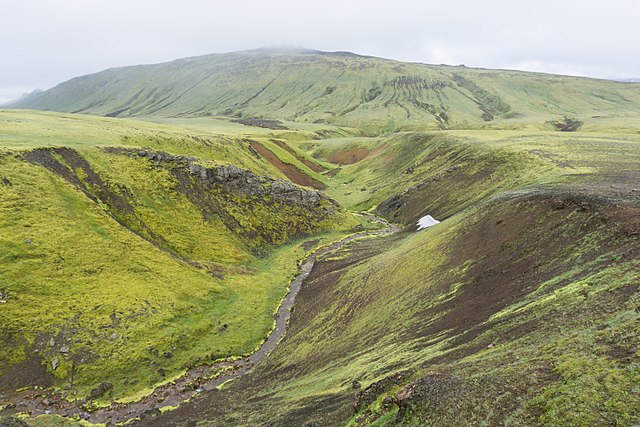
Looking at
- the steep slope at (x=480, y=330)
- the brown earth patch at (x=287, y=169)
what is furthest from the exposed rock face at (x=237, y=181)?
the brown earth patch at (x=287, y=169)

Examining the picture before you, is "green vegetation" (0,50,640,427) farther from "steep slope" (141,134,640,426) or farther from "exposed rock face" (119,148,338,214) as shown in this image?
"exposed rock face" (119,148,338,214)

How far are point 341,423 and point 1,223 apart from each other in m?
48.1

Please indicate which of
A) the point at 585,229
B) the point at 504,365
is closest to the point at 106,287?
the point at 504,365

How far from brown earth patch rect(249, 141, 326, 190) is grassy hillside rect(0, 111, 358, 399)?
3594cm

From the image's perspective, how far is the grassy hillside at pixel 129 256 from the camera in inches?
1518

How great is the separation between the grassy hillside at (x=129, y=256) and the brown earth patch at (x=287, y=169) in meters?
35.9

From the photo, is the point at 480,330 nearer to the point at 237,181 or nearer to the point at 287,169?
the point at 237,181

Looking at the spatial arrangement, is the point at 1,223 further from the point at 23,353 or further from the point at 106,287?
the point at 23,353

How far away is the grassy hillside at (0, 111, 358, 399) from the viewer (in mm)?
38562

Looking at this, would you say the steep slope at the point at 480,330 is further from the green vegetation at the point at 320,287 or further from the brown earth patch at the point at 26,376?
the brown earth patch at the point at 26,376

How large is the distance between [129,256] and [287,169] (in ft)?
246

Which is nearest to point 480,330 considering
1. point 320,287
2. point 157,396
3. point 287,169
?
point 157,396

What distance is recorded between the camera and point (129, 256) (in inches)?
2025

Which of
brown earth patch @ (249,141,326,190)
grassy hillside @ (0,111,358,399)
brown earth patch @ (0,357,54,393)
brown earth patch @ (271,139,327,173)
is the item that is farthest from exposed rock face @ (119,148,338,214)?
brown earth patch @ (271,139,327,173)
